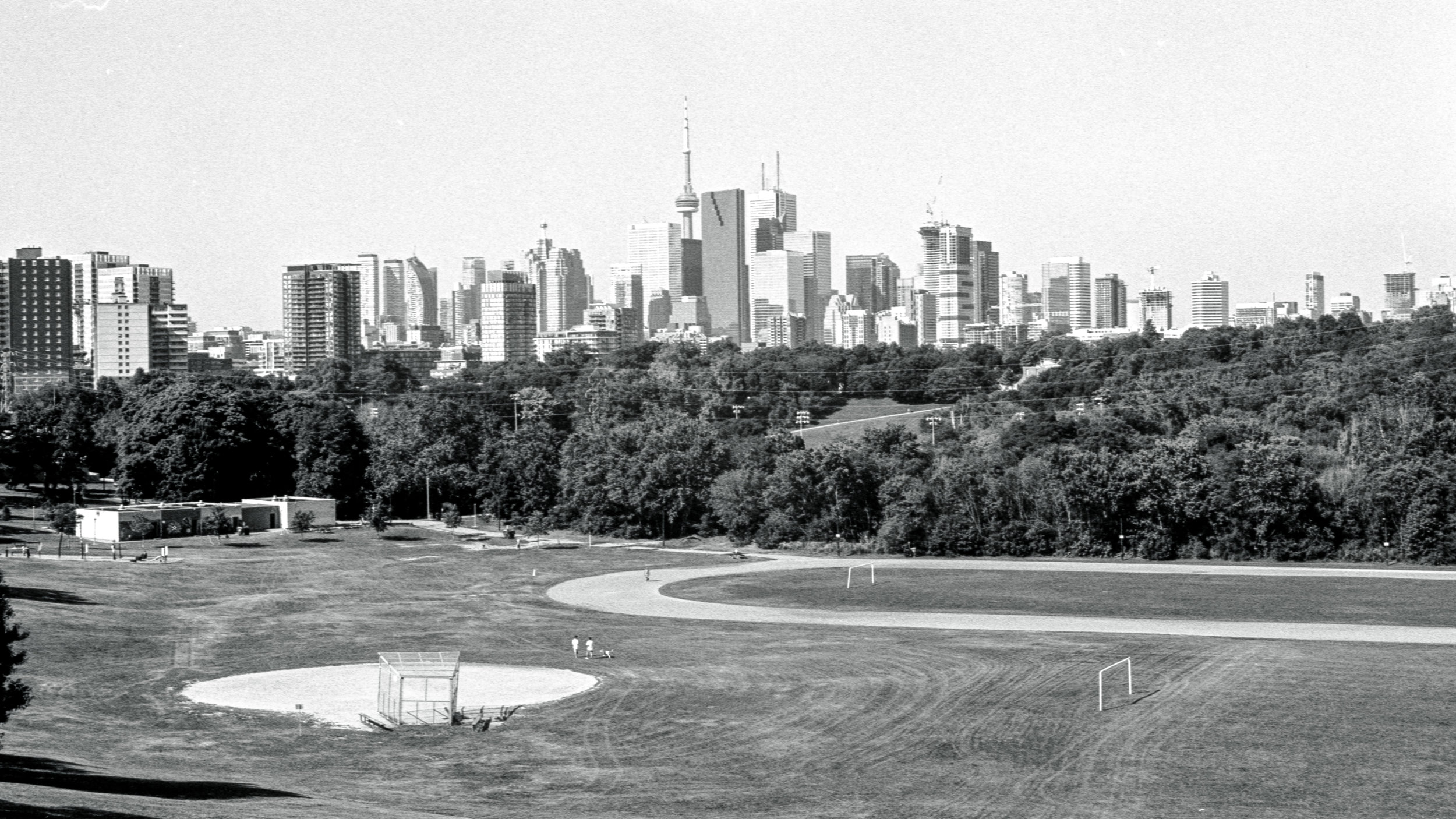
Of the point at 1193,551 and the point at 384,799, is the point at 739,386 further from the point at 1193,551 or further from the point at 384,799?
the point at 384,799

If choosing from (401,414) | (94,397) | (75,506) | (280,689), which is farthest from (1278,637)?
(94,397)

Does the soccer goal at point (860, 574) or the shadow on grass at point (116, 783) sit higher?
the soccer goal at point (860, 574)

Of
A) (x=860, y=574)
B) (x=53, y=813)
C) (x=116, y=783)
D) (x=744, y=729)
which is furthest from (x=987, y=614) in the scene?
(x=53, y=813)

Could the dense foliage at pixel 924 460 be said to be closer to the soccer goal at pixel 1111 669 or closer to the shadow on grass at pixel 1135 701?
the soccer goal at pixel 1111 669

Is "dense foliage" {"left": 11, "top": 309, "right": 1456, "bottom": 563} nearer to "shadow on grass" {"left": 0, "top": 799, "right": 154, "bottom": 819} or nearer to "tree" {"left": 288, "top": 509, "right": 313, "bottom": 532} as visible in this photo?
"tree" {"left": 288, "top": 509, "right": 313, "bottom": 532}

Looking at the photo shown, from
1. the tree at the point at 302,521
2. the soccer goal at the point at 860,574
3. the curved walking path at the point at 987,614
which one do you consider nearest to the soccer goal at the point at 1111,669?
the curved walking path at the point at 987,614

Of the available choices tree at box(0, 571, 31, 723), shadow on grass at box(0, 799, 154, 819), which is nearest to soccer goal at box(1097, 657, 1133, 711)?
shadow on grass at box(0, 799, 154, 819)
